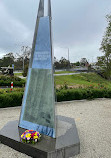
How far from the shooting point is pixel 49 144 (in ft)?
9.92

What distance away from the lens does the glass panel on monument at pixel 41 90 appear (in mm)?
3475

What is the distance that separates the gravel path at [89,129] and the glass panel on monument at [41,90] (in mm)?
859

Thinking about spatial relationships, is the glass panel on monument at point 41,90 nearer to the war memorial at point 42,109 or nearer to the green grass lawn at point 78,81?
the war memorial at point 42,109

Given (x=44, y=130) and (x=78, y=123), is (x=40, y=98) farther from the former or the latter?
(x=78, y=123)

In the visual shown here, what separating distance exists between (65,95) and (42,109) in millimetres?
4689

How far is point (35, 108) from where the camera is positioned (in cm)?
368

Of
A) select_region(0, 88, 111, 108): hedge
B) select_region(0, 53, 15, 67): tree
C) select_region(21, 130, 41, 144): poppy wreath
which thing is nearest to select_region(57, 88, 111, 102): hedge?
select_region(0, 88, 111, 108): hedge

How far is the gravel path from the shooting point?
10.3 feet

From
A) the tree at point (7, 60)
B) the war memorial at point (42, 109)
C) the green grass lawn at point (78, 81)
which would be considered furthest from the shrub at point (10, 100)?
the tree at point (7, 60)

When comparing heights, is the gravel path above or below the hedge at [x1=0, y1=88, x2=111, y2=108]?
below

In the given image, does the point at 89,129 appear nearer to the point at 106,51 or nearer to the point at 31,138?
the point at 31,138

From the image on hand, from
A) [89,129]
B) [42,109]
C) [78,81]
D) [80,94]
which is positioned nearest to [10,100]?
[42,109]

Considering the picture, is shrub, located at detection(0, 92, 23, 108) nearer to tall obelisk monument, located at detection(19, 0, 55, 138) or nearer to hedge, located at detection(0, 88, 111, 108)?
hedge, located at detection(0, 88, 111, 108)

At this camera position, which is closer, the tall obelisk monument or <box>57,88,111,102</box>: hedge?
the tall obelisk monument
